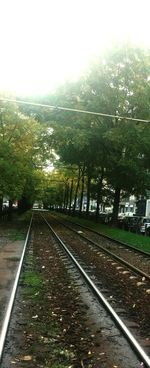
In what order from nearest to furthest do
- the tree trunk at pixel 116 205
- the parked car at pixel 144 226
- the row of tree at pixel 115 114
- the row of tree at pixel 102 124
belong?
the row of tree at pixel 115 114 < the row of tree at pixel 102 124 < the parked car at pixel 144 226 < the tree trunk at pixel 116 205

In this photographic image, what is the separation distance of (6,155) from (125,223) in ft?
39.8

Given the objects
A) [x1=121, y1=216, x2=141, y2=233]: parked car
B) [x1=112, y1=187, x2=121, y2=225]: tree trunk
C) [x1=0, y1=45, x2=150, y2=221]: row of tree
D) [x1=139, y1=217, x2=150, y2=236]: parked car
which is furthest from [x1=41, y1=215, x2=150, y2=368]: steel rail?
[x1=112, y1=187, x2=121, y2=225]: tree trunk

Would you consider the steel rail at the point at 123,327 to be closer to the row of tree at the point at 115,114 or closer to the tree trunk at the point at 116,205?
the row of tree at the point at 115,114

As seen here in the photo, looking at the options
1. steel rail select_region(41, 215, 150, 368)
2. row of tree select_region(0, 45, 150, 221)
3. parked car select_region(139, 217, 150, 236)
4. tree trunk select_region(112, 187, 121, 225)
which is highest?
row of tree select_region(0, 45, 150, 221)

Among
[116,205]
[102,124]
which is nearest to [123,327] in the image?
[102,124]

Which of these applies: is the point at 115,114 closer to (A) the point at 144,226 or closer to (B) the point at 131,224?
(A) the point at 144,226

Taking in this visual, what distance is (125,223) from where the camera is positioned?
43938 mm

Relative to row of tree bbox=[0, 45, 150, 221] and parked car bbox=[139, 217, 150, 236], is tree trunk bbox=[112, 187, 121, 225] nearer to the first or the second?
row of tree bbox=[0, 45, 150, 221]

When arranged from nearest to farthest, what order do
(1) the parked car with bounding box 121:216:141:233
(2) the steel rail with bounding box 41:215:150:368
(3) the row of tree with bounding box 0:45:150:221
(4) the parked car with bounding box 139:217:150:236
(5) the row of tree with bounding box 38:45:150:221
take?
1. (2) the steel rail with bounding box 41:215:150:368
2. (5) the row of tree with bounding box 38:45:150:221
3. (3) the row of tree with bounding box 0:45:150:221
4. (4) the parked car with bounding box 139:217:150:236
5. (1) the parked car with bounding box 121:216:141:233

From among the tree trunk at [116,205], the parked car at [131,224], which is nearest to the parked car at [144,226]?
the parked car at [131,224]

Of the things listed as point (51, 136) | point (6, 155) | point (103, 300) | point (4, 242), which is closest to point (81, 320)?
point (103, 300)

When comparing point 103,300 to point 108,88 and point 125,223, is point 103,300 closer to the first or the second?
point 108,88

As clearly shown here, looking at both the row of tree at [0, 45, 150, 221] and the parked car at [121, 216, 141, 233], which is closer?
the row of tree at [0, 45, 150, 221]

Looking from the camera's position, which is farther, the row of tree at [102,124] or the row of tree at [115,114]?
the row of tree at [102,124]
